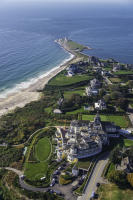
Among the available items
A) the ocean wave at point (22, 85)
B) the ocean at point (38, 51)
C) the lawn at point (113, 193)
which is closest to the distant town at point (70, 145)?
the lawn at point (113, 193)

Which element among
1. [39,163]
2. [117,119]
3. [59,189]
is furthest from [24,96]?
[59,189]

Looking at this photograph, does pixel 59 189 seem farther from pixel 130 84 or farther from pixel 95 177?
pixel 130 84

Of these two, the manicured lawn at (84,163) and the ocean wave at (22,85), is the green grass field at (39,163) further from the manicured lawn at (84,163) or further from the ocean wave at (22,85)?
the ocean wave at (22,85)

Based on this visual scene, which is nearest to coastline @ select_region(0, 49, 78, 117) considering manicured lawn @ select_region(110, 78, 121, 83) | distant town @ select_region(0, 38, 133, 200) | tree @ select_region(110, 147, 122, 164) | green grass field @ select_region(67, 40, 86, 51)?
distant town @ select_region(0, 38, 133, 200)

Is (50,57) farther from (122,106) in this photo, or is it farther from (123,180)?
(123,180)

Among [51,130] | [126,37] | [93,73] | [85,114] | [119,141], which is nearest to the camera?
[119,141]

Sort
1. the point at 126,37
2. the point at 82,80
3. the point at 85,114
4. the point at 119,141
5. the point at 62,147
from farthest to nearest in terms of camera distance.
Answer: the point at 126,37
the point at 82,80
the point at 85,114
the point at 119,141
the point at 62,147

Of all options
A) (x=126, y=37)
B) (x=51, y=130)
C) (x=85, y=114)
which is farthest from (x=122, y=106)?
(x=126, y=37)

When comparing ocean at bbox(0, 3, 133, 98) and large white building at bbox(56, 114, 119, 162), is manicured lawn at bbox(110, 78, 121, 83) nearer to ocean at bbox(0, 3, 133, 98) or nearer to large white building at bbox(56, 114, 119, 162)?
ocean at bbox(0, 3, 133, 98)
